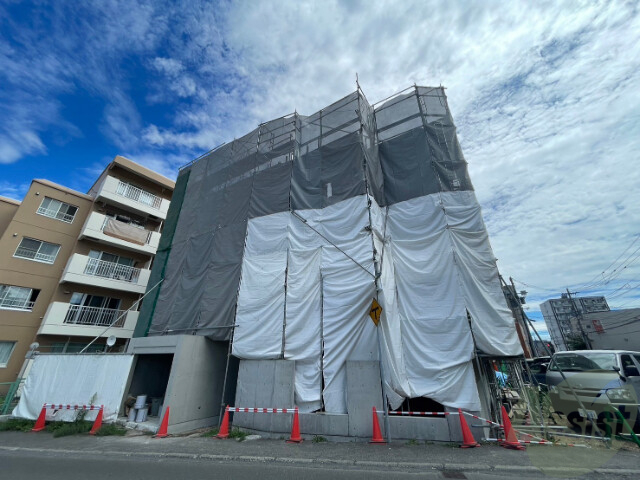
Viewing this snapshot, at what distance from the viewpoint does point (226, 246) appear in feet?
36.0

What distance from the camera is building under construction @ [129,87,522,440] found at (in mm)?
7098

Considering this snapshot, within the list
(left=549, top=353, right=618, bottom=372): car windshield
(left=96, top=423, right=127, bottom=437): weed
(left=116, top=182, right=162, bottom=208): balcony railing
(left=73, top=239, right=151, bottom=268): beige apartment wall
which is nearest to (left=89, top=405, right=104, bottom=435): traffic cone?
(left=96, top=423, right=127, bottom=437): weed

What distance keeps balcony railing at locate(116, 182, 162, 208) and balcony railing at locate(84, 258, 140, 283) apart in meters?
4.61

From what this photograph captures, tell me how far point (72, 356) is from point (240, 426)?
6670 millimetres

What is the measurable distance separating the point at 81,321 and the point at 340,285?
15.7 meters

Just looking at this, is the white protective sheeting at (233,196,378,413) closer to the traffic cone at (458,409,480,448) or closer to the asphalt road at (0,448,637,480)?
the traffic cone at (458,409,480,448)

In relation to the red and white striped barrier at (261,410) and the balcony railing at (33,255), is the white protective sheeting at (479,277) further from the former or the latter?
the balcony railing at (33,255)

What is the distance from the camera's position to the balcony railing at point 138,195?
18188mm

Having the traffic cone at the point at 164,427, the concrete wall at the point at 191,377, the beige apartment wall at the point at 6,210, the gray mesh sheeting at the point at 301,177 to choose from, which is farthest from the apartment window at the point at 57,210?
the traffic cone at the point at 164,427

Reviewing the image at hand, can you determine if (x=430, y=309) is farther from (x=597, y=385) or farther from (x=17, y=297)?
(x=17, y=297)

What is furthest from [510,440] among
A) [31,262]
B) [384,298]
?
[31,262]

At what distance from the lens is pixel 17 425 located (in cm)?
820

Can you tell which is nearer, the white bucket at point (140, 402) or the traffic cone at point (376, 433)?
the traffic cone at point (376, 433)

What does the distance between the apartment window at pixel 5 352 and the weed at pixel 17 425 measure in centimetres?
693
